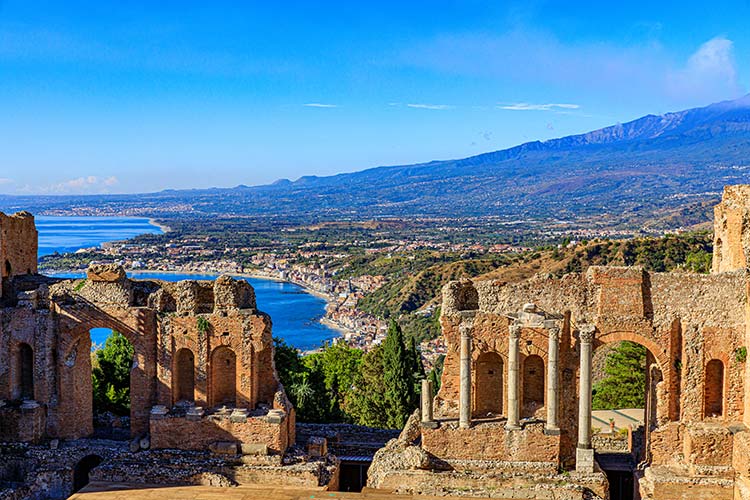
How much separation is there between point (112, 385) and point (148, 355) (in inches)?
329

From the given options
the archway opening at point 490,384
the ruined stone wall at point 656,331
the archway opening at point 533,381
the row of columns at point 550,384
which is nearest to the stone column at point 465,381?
the row of columns at point 550,384

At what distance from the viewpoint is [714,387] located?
22.5 meters

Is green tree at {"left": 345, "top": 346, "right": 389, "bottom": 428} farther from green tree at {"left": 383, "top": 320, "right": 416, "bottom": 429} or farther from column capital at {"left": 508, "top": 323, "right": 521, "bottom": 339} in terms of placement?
column capital at {"left": 508, "top": 323, "right": 521, "bottom": 339}

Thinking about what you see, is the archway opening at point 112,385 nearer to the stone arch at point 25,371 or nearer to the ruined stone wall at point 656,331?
the stone arch at point 25,371

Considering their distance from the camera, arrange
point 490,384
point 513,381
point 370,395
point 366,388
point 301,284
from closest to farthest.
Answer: point 513,381 < point 490,384 < point 370,395 < point 366,388 < point 301,284

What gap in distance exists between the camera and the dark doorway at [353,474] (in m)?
24.5

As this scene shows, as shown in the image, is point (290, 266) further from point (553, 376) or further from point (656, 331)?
point (656, 331)

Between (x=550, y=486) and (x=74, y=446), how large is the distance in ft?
44.5

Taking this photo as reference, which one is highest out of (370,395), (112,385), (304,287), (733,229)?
(733,229)

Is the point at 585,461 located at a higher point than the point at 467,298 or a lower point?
lower

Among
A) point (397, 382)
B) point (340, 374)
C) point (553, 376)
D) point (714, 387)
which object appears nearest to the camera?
point (553, 376)

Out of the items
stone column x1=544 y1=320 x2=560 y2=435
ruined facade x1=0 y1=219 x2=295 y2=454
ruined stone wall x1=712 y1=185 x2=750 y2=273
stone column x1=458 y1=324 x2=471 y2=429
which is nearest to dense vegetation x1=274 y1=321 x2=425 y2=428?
ruined facade x1=0 y1=219 x2=295 y2=454

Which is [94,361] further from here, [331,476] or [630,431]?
[630,431]

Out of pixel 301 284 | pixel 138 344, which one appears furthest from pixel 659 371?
pixel 301 284
